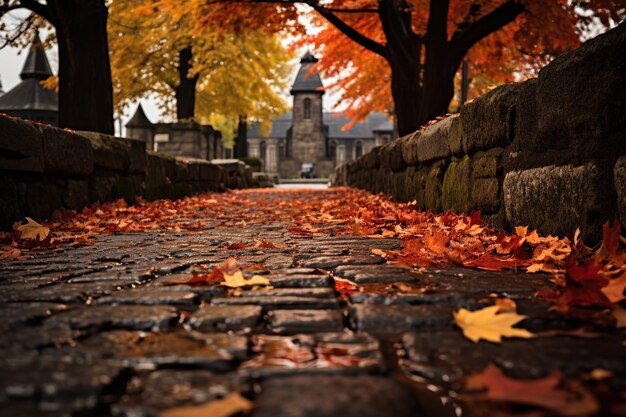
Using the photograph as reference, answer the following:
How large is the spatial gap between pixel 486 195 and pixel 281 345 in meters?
2.94

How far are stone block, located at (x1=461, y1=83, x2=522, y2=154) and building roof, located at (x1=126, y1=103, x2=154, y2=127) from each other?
16493 mm

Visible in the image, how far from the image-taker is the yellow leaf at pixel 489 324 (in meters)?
1.58

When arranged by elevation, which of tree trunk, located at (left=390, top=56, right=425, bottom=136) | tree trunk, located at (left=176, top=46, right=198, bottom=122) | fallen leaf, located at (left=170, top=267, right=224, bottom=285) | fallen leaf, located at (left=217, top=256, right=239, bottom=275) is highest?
tree trunk, located at (left=176, top=46, right=198, bottom=122)

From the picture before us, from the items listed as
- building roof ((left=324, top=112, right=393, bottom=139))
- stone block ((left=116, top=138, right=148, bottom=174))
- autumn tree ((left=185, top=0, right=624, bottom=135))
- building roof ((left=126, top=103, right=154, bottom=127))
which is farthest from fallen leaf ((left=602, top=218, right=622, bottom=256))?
building roof ((left=324, top=112, right=393, bottom=139))

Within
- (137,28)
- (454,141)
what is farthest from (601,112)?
(137,28)

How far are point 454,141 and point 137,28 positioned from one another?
17.1 metres

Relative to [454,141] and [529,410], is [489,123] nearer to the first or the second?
[454,141]

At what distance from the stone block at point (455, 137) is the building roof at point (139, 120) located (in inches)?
631

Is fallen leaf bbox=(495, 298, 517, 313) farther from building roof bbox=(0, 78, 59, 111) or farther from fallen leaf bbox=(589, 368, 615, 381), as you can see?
building roof bbox=(0, 78, 59, 111)

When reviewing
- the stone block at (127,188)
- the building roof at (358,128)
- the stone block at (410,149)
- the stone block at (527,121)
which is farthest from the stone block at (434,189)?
the building roof at (358,128)

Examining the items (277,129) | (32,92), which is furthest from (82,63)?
(277,129)

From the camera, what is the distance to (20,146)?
446 centimetres

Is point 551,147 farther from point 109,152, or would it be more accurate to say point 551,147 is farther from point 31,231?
point 109,152

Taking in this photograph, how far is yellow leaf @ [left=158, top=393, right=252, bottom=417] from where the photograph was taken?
1056mm
